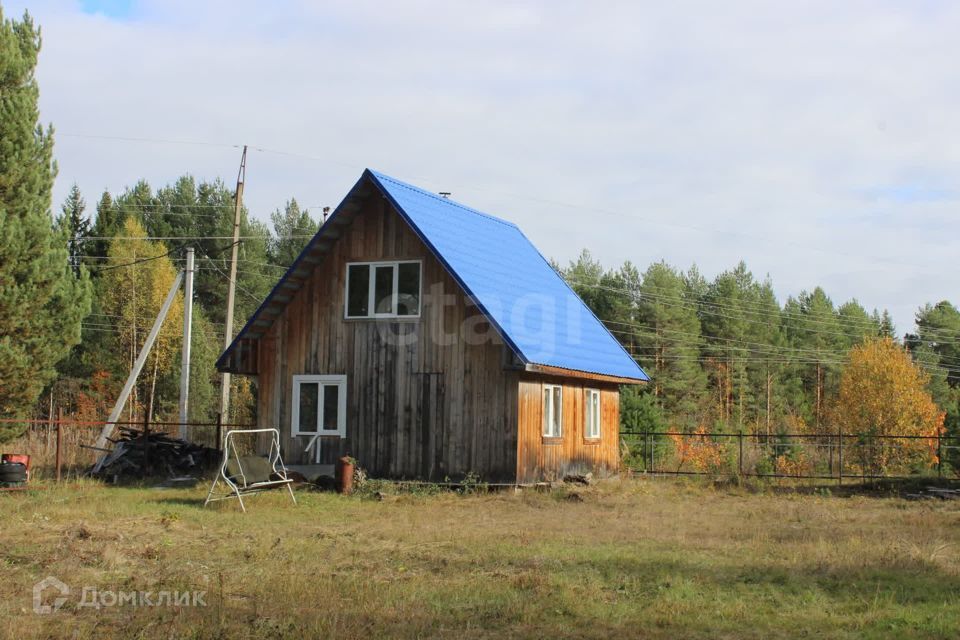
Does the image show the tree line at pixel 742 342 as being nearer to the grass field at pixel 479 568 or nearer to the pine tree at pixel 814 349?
the pine tree at pixel 814 349

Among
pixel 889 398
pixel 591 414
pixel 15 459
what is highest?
pixel 889 398

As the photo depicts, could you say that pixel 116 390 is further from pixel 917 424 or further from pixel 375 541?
pixel 917 424

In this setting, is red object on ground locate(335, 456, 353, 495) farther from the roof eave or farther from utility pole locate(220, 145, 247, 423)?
Result: utility pole locate(220, 145, 247, 423)

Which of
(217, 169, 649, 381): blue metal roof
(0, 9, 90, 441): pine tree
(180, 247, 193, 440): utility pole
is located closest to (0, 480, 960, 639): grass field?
(217, 169, 649, 381): blue metal roof

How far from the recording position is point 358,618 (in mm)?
8891

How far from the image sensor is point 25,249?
26266mm

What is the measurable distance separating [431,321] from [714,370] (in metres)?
47.8

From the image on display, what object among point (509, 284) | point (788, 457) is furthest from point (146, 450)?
point (788, 457)

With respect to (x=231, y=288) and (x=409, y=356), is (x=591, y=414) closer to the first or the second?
(x=409, y=356)

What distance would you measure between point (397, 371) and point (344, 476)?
8.97 feet

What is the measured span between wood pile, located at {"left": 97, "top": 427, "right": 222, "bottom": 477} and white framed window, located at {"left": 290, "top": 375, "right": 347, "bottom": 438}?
3.37 metres

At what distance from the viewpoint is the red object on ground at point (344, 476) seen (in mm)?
20469

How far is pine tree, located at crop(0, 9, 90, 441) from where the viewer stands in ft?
85.0

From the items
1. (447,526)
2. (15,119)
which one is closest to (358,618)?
(447,526)
